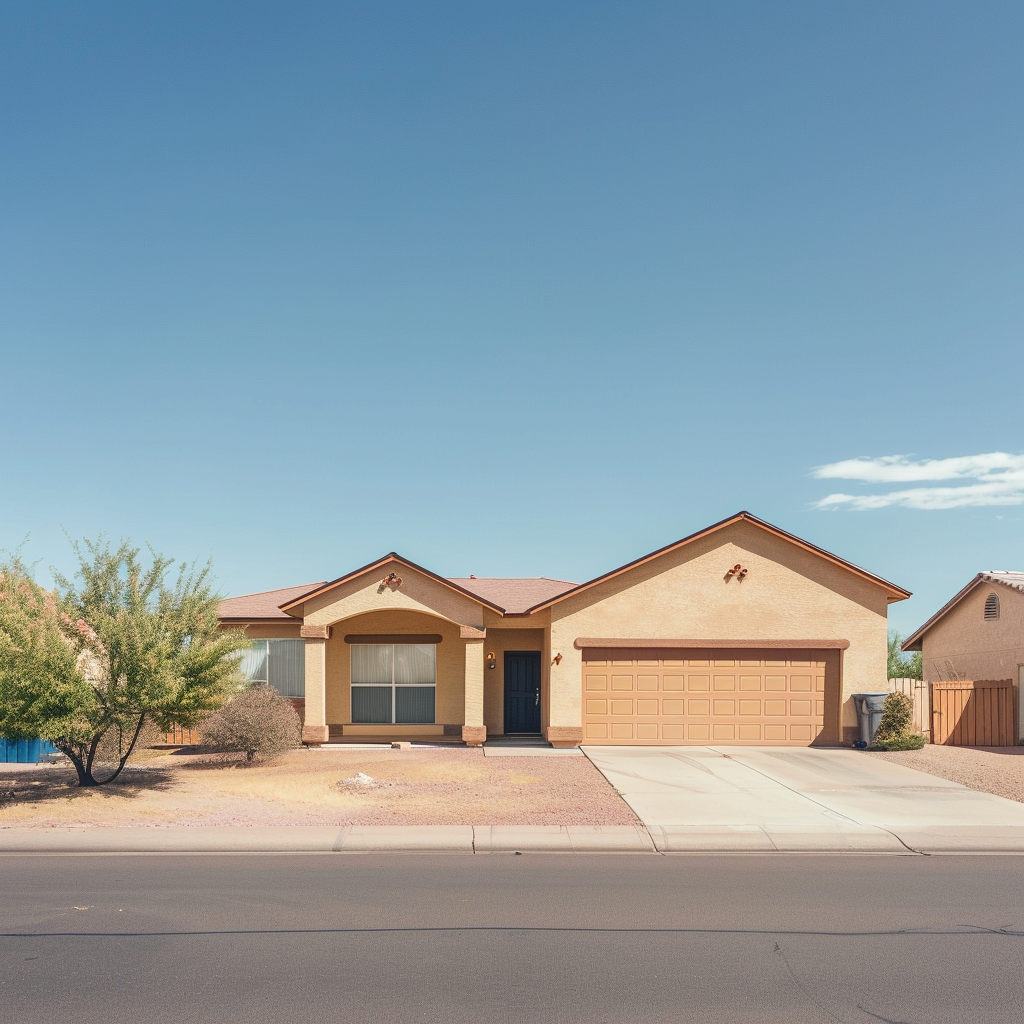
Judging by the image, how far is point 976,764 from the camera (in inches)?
822

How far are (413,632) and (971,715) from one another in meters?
14.3

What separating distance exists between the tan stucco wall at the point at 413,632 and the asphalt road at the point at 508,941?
42.8ft

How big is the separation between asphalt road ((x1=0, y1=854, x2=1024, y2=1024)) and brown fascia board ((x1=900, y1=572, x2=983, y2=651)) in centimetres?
2087

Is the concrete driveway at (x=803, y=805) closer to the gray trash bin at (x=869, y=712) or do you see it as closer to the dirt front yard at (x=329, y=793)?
the dirt front yard at (x=329, y=793)

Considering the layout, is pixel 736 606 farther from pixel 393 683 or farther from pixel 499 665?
pixel 393 683

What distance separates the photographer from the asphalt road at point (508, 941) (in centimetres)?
677

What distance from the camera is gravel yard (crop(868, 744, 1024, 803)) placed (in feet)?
59.1

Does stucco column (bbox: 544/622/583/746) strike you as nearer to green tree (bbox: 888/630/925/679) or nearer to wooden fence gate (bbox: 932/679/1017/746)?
wooden fence gate (bbox: 932/679/1017/746)

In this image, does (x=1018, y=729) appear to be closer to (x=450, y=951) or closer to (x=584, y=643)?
(x=584, y=643)

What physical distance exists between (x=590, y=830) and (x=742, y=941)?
5383 mm

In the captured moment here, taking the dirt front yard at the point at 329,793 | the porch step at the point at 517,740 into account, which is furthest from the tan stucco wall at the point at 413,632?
the dirt front yard at the point at 329,793

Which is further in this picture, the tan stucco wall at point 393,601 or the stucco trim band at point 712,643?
the tan stucco wall at point 393,601

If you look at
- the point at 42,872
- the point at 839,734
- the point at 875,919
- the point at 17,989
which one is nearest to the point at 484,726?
the point at 839,734

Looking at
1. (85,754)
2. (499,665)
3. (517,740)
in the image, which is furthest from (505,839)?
(499,665)
